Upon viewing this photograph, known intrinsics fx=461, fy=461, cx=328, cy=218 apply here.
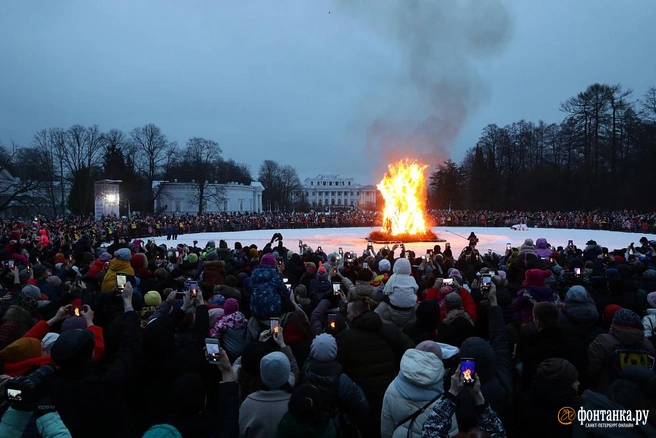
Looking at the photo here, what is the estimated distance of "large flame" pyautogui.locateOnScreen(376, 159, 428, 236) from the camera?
3041 cm

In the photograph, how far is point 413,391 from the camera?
9.21 feet

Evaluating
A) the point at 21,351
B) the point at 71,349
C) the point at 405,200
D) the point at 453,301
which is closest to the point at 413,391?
the point at 453,301

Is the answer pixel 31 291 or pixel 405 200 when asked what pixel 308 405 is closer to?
pixel 31 291

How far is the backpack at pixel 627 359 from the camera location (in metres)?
3.42

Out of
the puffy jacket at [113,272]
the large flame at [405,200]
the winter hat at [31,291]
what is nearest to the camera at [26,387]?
the puffy jacket at [113,272]

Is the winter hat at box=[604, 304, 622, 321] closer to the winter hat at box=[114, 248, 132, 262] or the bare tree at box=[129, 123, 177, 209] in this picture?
the winter hat at box=[114, 248, 132, 262]

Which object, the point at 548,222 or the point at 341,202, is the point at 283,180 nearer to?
the point at 341,202

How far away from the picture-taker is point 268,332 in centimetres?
360

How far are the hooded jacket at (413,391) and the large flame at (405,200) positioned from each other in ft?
90.1

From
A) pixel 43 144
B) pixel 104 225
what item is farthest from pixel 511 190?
pixel 43 144

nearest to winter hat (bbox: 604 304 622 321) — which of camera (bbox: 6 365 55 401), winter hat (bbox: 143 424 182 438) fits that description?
winter hat (bbox: 143 424 182 438)

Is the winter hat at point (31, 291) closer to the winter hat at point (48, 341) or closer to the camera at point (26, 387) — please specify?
the winter hat at point (48, 341)

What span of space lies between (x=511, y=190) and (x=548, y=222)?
22.6 m

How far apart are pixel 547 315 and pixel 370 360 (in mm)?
1514
